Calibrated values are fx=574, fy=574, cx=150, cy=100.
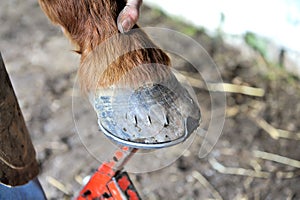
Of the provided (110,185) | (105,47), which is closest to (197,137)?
(110,185)

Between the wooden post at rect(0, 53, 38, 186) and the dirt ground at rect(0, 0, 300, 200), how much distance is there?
441mm

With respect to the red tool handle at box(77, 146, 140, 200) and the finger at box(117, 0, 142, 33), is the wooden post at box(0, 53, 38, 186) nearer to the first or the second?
the red tool handle at box(77, 146, 140, 200)

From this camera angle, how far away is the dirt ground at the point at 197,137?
1.98 m

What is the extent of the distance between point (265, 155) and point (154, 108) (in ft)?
4.11

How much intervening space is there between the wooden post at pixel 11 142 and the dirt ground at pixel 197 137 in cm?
44

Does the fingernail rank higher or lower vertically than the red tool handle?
higher

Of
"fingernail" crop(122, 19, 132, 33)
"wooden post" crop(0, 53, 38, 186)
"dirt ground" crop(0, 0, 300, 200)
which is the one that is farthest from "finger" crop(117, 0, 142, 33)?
"dirt ground" crop(0, 0, 300, 200)

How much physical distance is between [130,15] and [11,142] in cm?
45

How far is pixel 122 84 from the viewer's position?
974 mm

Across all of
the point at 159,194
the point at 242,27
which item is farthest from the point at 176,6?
the point at 159,194

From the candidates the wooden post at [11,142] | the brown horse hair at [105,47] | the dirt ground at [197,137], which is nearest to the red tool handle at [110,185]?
the wooden post at [11,142]

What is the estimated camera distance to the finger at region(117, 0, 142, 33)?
3.19 feet

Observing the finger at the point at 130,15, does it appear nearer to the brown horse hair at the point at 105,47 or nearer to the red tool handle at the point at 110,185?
the brown horse hair at the point at 105,47

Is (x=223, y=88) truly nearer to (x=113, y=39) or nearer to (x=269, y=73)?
(x=269, y=73)
